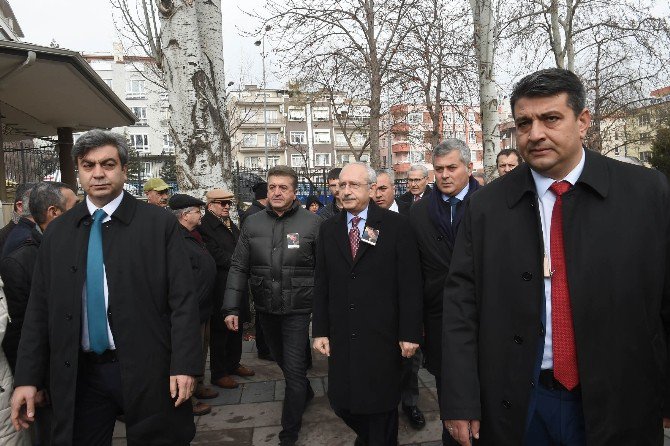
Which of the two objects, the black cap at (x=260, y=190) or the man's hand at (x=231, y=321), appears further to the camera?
the black cap at (x=260, y=190)

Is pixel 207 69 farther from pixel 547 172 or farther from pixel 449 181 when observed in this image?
pixel 547 172

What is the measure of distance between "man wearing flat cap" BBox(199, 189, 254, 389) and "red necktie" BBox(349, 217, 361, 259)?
212 centimetres

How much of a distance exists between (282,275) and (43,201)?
1.81 m

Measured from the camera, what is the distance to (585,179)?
1865mm

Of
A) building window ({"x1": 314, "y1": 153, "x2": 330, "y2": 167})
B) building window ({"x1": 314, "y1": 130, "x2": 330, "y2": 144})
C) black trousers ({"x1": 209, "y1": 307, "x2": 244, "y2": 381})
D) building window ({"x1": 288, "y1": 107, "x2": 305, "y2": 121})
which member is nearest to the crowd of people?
black trousers ({"x1": 209, "y1": 307, "x2": 244, "y2": 381})

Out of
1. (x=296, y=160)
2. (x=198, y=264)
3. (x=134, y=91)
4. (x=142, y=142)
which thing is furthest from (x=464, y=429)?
(x=296, y=160)

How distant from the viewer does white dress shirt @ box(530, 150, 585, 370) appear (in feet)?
6.27

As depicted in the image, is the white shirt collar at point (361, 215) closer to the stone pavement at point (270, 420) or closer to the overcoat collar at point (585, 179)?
the overcoat collar at point (585, 179)

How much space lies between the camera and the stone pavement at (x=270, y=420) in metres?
3.81

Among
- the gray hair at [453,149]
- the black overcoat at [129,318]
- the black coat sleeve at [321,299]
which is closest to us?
the black overcoat at [129,318]

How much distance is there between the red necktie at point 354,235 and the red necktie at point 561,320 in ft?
5.18

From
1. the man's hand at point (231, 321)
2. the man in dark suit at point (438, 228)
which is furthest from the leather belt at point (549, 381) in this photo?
the man's hand at point (231, 321)

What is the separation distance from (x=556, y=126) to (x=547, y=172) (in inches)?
7.4

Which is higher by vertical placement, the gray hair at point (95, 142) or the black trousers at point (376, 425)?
the gray hair at point (95, 142)
